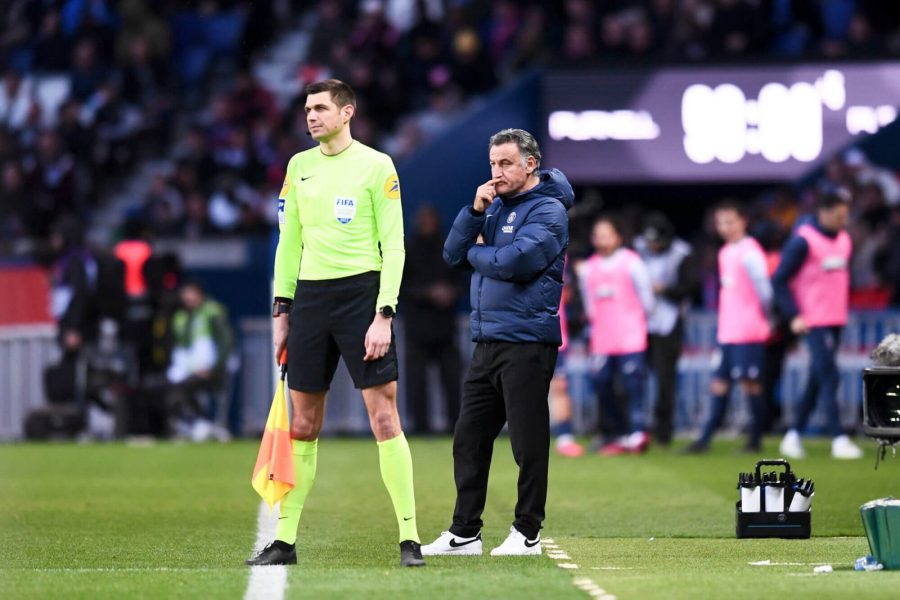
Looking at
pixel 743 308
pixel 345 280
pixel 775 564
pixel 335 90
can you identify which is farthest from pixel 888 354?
pixel 743 308

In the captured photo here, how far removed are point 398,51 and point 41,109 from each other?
511 centimetres

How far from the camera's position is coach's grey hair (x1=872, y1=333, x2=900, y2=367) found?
7.96 m

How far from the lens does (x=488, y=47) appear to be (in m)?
24.0

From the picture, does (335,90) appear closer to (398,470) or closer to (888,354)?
(398,470)

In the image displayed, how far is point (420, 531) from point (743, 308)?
6.18 meters

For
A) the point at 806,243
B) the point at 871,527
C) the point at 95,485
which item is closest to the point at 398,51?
the point at 806,243

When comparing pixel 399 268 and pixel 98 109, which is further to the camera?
pixel 98 109

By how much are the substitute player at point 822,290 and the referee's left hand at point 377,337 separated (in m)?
7.19

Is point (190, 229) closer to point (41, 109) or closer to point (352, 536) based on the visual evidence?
point (41, 109)

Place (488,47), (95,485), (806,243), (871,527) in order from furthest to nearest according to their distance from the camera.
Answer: (488,47)
(806,243)
(95,485)
(871,527)

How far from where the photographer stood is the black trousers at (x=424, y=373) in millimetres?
18547

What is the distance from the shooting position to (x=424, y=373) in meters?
18.6

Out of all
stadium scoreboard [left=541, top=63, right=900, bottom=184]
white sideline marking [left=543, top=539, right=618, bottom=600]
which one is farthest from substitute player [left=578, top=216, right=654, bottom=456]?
white sideline marking [left=543, top=539, right=618, bottom=600]

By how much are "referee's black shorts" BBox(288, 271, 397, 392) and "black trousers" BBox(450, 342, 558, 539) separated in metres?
0.73
